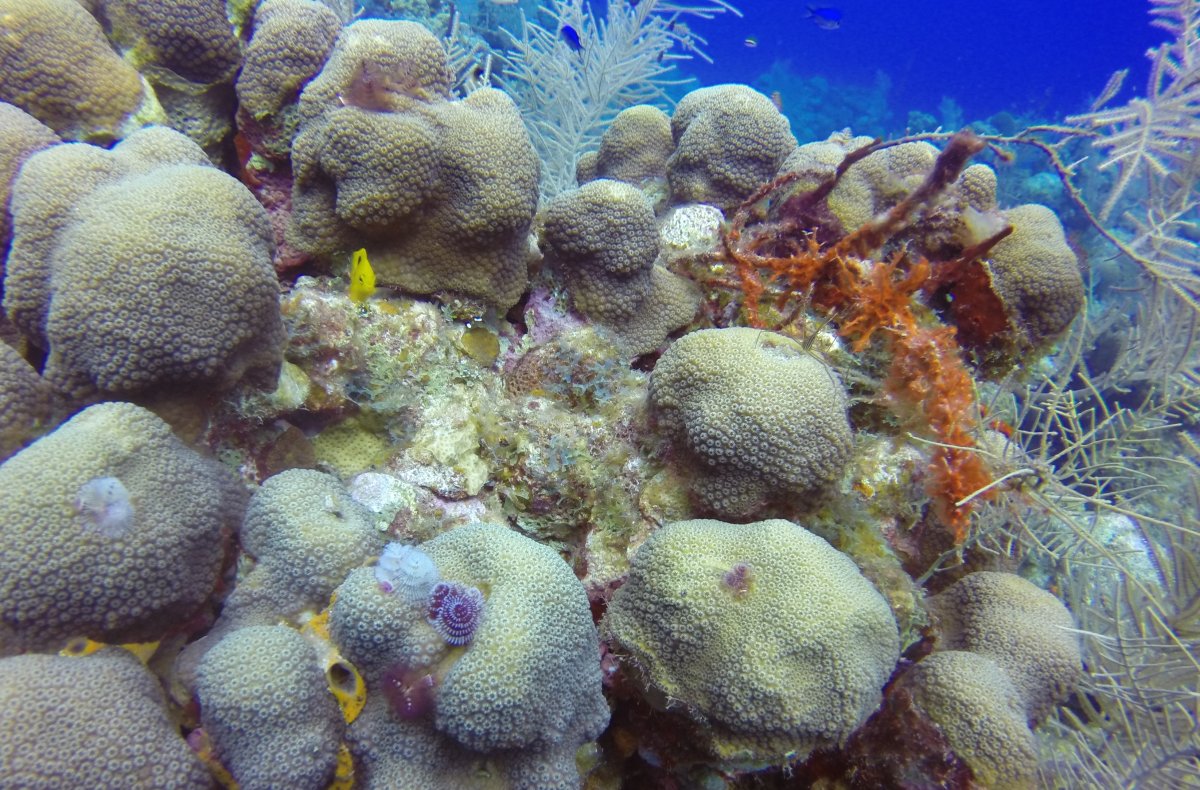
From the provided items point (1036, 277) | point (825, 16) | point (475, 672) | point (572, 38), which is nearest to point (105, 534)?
point (475, 672)

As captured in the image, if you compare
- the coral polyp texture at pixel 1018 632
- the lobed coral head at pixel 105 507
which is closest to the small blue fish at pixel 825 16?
the coral polyp texture at pixel 1018 632

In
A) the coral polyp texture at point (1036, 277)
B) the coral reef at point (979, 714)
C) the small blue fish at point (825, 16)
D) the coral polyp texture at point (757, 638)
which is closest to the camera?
the coral polyp texture at point (757, 638)

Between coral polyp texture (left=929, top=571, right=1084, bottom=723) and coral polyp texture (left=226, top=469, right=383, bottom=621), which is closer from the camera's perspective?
coral polyp texture (left=226, top=469, right=383, bottom=621)

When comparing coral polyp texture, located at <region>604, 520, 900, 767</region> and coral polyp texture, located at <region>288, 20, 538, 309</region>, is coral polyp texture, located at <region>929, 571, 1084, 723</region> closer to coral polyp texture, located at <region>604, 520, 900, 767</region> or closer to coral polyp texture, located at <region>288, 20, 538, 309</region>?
coral polyp texture, located at <region>604, 520, 900, 767</region>

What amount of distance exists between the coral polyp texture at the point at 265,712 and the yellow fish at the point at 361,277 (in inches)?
74.6

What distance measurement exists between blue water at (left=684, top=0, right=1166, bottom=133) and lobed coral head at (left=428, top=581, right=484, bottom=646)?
57.7m

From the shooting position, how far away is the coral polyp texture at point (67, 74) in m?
2.97

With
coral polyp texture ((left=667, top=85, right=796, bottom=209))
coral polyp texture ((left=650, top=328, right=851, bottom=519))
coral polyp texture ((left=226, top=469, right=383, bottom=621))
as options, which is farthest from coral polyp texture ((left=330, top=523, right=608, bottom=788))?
coral polyp texture ((left=667, top=85, right=796, bottom=209))

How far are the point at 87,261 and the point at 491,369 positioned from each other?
1.94m

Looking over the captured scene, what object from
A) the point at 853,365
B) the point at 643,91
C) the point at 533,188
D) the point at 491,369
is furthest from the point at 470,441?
the point at 643,91

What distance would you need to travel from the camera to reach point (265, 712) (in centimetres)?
196

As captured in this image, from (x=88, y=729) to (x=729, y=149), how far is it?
4.80 metres

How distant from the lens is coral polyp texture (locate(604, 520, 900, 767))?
2291 millimetres

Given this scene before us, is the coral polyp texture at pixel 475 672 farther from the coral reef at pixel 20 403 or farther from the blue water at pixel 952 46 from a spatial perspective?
the blue water at pixel 952 46
